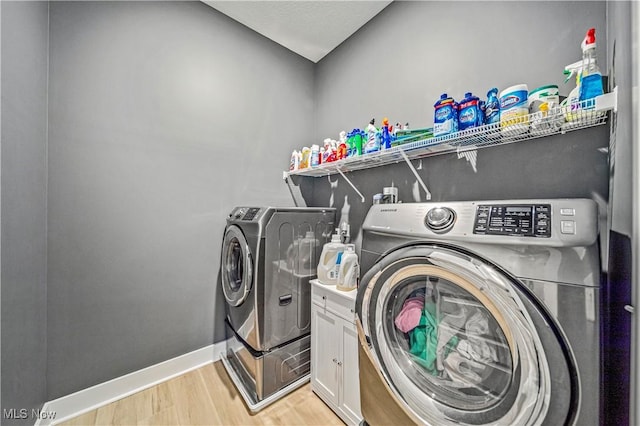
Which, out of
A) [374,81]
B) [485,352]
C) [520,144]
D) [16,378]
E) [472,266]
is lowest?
[16,378]

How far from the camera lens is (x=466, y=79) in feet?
4.61

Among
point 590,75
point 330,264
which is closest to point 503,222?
point 590,75

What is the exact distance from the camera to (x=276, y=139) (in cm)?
232

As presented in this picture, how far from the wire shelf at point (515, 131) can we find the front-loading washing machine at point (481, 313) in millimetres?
396

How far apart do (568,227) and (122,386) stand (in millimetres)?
2496

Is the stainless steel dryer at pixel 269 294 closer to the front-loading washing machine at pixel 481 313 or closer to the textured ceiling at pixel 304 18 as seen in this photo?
the front-loading washing machine at pixel 481 313

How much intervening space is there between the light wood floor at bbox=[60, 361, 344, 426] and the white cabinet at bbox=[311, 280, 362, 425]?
11 centimetres

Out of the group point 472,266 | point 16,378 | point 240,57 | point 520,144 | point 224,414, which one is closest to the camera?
point 472,266

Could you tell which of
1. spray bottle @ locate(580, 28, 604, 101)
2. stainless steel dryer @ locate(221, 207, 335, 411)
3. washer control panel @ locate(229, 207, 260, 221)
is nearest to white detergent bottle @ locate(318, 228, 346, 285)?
stainless steel dryer @ locate(221, 207, 335, 411)

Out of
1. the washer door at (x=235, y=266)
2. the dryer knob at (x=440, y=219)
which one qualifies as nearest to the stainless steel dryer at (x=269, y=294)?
the washer door at (x=235, y=266)

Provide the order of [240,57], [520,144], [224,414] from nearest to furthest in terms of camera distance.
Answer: [520,144], [224,414], [240,57]

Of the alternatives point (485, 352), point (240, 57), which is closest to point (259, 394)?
point (485, 352)

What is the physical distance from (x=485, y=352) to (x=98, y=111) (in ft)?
7.90

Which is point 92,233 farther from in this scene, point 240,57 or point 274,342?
point 240,57
